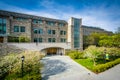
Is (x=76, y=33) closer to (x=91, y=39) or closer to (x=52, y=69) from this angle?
(x=91, y=39)

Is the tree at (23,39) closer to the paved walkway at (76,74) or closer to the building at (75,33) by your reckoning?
the paved walkway at (76,74)

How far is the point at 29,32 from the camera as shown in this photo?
2747cm

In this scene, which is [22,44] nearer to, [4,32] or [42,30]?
[4,32]

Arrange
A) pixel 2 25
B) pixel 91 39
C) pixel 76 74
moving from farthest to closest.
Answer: pixel 91 39, pixel 2 25, pixel 76 74

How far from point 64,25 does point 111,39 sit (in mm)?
16224

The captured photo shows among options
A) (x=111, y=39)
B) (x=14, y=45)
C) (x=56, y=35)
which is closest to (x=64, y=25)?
(x=56, y=35)

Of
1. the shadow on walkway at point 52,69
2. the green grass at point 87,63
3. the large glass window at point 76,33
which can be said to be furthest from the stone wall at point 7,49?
the large glass window at point 76,33

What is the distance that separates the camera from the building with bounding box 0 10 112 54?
2438 cm

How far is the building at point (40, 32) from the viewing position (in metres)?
24.4

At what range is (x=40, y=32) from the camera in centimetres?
A: 2981

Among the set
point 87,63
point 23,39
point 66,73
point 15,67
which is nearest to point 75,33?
point 87,63

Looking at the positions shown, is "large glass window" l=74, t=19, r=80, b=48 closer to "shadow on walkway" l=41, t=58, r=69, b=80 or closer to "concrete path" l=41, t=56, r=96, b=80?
"shadow on walkway" l=41, t=58, r=69, b=80

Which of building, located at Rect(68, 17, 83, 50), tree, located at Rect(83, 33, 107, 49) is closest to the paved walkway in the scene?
building, located at Rect(68, 17, 83, 50)

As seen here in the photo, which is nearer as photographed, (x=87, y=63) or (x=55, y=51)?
(x=87, y=63)
